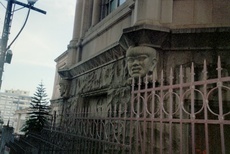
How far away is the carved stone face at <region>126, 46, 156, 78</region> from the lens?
3.92m

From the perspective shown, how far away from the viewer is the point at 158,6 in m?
4.40

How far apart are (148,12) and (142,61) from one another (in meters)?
1.09

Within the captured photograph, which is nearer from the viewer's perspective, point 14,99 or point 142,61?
point 142,61

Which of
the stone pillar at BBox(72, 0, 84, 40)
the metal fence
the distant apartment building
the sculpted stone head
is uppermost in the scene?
the distant apartment building

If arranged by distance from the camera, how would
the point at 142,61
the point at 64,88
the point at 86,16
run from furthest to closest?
the point at 86,16, the point at 64,88, the point at 142,61

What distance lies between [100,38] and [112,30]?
2.40ft

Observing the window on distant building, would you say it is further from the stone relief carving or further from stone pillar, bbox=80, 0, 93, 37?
the stone relief carving

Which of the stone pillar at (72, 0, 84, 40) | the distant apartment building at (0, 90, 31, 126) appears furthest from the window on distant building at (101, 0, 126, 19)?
the distant apartment building at (0, 90, 31, 126)

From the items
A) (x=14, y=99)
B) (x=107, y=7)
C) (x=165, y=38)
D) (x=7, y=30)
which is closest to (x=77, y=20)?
(x=107, y=7)

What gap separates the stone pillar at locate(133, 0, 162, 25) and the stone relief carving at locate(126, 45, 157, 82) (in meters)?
0.62

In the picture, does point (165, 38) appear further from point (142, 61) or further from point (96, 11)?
point (96, 11)

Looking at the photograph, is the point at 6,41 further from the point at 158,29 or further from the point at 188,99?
the point at 188,99

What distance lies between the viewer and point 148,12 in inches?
171

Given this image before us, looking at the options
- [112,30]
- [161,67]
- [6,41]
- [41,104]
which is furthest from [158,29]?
[41,104]
